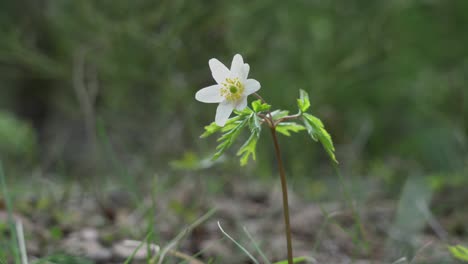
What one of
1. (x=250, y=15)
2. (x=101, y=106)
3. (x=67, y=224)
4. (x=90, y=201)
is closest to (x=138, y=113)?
(x=101, y=106)

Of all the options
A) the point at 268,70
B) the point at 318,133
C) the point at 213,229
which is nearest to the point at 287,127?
the point at 318,133

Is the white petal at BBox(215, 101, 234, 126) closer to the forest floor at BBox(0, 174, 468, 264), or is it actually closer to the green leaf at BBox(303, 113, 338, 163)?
the green leaf at BBox(303, 113, 338, 163)

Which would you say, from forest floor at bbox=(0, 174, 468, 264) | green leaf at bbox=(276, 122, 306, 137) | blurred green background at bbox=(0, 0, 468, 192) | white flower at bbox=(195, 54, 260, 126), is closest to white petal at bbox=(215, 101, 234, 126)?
white flower at bbox=(195, 54, 260, 126)

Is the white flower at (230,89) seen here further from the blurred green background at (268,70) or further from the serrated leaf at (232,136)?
A: the blurred green background at (268,70)

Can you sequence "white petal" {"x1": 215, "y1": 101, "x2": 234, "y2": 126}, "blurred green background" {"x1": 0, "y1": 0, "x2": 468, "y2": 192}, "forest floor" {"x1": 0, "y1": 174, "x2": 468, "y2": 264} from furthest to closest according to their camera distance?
1. "blurred green background" {"x1": 0, "y1": 0, "x2": 468, "y2": 192}
2. "forest floor" {"x1": 0, "y1": 174, "x2": 468, "y2": 264}
3. "white petal" {"x1": 215, "y1": 101, "x2": 234, "y2": 126}

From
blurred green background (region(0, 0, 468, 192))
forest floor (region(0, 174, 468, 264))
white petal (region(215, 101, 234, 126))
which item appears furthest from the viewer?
blurred green background (region(0, 0, 468, 192))

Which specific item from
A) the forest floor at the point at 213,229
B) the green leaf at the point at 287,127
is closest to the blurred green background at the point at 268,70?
the forest floor at the point at 213,229
